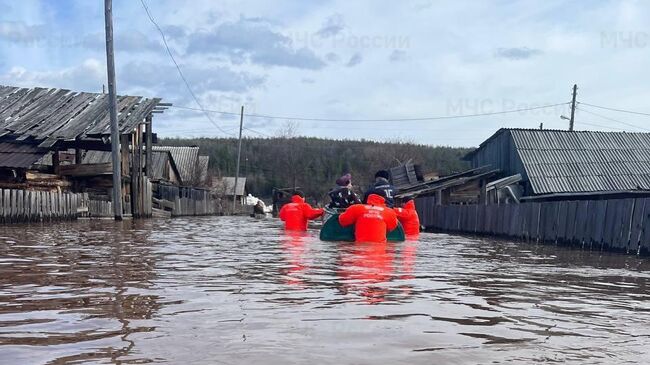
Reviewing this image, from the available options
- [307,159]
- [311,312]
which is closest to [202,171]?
[307,159]

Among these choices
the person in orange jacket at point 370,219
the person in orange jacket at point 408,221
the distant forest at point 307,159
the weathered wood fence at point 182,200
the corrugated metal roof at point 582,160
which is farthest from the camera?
the distant forest at point 307,159

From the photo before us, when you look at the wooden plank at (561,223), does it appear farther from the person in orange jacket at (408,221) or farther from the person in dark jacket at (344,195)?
the person in dark jacket at (344,195)

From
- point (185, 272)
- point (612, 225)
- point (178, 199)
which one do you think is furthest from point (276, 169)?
point (185, 272)

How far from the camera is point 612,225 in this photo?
1399 cm

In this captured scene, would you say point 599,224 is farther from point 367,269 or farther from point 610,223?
point 367,269

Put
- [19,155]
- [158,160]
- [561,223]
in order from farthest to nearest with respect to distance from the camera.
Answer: [158,160], [19,155], [561,223]

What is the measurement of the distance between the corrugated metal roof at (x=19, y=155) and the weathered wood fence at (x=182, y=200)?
37.3 ft

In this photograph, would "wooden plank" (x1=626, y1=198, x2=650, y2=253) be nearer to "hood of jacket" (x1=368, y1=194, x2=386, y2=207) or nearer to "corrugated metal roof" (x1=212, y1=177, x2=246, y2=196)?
"hood of jacket" (x1=368, y1=194, x2=386, y2=207)

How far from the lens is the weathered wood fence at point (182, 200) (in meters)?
38.1

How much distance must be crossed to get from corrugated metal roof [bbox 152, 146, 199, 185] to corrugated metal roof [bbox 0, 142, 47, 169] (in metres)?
30.5

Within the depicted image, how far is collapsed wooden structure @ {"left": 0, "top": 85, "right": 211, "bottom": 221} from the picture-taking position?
25125 millimetres

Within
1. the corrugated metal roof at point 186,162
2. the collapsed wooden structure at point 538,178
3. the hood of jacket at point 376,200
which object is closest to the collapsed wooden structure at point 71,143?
the hood of jacket at point 376,200

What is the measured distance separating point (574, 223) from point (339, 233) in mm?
5516

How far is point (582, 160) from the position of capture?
2795cm
